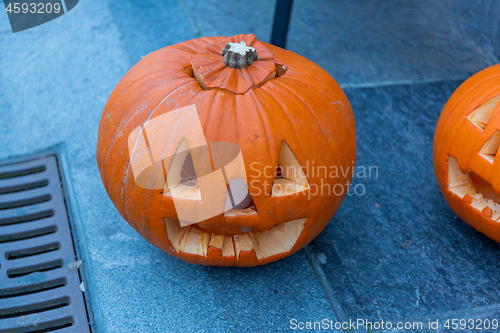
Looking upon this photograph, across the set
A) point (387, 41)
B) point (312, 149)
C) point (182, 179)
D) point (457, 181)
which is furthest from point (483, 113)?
point (387, 41)

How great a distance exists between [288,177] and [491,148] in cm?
86

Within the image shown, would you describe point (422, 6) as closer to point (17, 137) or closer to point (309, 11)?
point (309, 11)

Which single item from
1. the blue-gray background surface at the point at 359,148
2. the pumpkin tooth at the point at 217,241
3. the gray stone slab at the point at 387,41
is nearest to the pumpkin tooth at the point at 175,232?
the pumpkin tooth at the point at 217,241

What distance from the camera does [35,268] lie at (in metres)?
2.04

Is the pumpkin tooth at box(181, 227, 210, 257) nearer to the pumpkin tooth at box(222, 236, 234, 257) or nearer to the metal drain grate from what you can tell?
the pumpkin tooth at box(222, 236, 234, 257)

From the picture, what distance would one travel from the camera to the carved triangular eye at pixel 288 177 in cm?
170

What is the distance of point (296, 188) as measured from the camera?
172cm

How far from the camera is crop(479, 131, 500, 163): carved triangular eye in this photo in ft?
6.20

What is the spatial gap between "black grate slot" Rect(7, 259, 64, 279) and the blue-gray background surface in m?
0.16

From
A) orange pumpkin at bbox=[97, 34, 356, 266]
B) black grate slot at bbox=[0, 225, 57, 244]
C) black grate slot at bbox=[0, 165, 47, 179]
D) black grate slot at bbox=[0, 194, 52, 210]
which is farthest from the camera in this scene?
black grate slot at bbox=[0, 165, 47, 179]

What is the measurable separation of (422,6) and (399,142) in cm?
131

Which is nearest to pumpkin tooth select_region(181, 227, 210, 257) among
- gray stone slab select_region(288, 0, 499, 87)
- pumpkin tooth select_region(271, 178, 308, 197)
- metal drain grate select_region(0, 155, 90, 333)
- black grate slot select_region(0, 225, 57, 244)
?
pumpkin tooth select_region(271, 178, 308, 197)

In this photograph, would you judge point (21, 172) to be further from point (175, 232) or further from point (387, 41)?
point (387, 41)

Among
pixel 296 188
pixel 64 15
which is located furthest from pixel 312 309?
pixel 64 15
